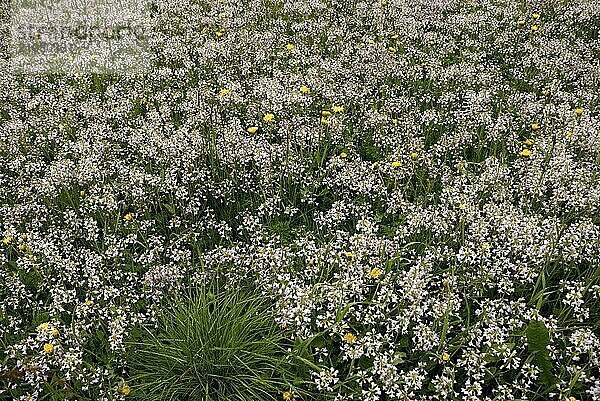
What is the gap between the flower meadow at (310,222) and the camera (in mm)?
3225

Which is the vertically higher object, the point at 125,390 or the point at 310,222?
the point at 310,222

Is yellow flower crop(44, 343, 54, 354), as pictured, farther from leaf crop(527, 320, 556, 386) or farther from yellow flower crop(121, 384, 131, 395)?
leaf crop(527, 320, 556, 386)

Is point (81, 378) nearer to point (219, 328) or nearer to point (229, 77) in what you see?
point (219, 328)

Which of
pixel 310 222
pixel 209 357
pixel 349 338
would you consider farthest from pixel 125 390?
pixel 310 222

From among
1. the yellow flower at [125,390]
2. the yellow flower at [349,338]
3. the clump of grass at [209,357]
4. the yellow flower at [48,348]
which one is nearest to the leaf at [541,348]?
the yellow flower at [349,338]

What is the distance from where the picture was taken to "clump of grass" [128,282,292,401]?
→ 318 cm

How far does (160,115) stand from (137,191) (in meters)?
1.69

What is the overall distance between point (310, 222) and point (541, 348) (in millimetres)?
2087

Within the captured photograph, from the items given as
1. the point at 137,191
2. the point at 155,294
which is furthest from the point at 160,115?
the point at 155,294

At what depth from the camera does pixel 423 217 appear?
414 centimetres

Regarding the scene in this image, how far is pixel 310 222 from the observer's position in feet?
15.0

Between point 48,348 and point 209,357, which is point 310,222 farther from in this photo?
point 48,348

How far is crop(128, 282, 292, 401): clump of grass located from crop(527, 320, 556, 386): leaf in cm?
148

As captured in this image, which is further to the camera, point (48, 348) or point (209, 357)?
point (209, 357)
